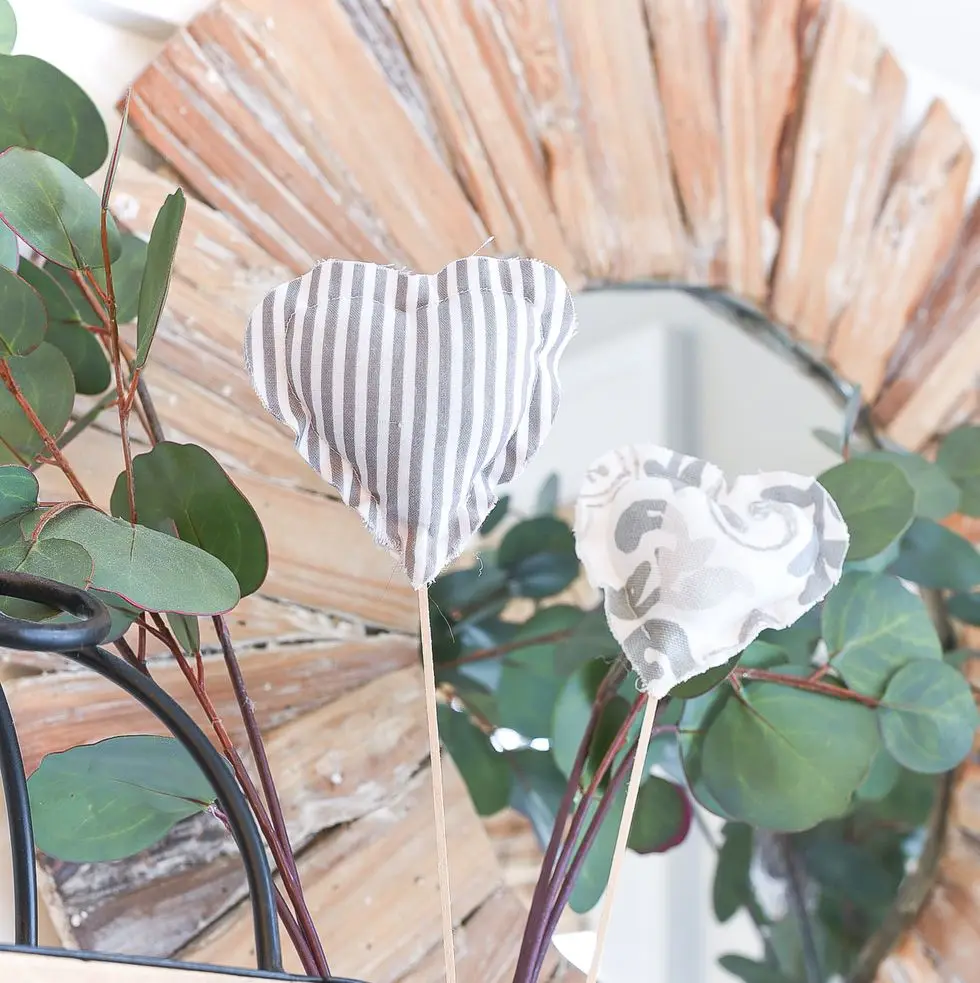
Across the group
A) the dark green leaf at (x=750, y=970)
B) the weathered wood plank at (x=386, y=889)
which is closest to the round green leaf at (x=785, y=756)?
the weathered wood plank at (x=386, y=889)

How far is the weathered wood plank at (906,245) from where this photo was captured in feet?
2.23

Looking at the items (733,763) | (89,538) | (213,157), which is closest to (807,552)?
(733,763)

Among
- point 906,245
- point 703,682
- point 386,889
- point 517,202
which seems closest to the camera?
point 703,682

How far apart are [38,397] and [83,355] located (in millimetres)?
69

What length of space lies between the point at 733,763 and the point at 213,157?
0.39 m

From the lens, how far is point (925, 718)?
1.51ft

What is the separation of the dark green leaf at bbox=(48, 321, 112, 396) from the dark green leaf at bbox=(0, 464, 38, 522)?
125 millimetres


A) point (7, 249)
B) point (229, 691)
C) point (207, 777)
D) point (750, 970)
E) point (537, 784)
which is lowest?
point (750, 970)

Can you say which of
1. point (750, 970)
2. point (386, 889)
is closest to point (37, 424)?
point (386, 889)

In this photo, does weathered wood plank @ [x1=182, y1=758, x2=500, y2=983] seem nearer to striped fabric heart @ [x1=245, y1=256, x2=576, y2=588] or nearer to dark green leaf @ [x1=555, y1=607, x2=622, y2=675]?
dark green leaf @ [x1=555, y1=607, x2=622, y2=675]

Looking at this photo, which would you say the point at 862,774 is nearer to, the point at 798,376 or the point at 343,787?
the point at 343,787

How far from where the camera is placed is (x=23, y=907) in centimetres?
28

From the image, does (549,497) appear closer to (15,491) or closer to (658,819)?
(658,819)

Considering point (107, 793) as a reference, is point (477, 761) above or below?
below
